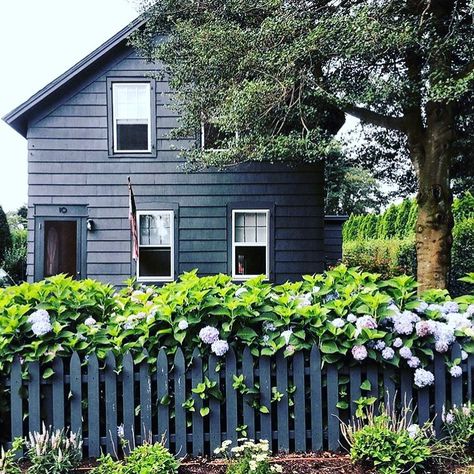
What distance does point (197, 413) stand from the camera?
10.6 feet

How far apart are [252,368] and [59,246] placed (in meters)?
7.69

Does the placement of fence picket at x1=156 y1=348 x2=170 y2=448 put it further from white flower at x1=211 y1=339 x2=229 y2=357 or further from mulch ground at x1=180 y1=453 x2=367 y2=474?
white flower at x1=211 y1=339 x2=229 y2=357

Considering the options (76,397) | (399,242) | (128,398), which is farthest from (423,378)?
(399,242)

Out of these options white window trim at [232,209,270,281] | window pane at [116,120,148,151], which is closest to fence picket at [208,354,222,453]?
white window trim at [232,209,270,281]

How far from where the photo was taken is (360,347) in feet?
10.2

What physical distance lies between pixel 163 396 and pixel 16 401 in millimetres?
1004

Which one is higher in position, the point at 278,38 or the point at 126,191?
the point at 278,38

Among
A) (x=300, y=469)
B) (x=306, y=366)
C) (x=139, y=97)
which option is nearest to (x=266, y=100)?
(x=139, y=97)

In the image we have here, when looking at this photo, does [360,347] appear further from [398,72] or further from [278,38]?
[398,72]

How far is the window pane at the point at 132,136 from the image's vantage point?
9.84m

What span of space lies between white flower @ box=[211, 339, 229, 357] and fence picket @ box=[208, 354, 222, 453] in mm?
146

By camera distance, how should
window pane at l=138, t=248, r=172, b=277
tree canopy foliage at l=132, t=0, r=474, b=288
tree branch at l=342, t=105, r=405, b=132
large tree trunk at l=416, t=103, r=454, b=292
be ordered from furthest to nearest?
window pane at l=138, t=248, r=172, b=277 → tree branch at l=342, t=105, r=405, b=132 → large tree trunk at l=416, t=103, r=454, b=292 → tree canopy foliage at l=132, t=0, r=474, b=288

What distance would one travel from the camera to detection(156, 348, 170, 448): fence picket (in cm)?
318

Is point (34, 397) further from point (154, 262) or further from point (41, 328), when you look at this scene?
point (154, 262)
